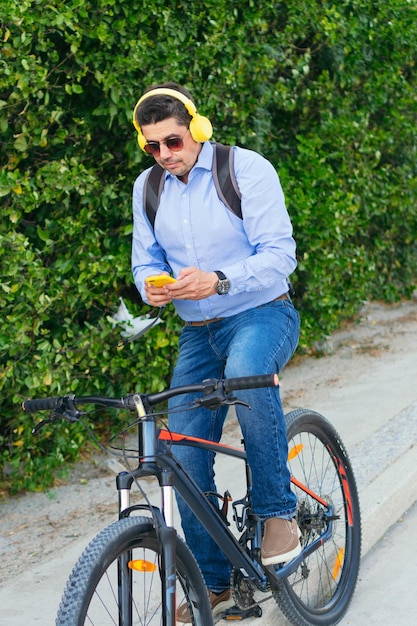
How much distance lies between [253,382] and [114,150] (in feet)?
10.4

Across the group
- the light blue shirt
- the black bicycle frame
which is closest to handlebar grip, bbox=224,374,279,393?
the black bicycle frame

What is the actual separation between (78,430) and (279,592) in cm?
214

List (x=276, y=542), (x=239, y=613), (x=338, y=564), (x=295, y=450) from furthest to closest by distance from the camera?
(x=338, y=564)
(x=295, y=450)
(x=239, y=613)
(x=276, y=542)

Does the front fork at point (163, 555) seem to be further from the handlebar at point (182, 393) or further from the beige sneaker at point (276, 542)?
the beige sneaker at point (276, 542)

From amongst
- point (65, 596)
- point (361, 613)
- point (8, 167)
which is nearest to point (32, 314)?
point (8, 167)

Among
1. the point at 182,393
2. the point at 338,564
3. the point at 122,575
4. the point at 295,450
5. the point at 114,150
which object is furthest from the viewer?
the point at 114,150

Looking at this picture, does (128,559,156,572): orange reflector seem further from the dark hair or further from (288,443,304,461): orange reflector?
the dark hair

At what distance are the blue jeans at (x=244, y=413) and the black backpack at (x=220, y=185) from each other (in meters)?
0.40

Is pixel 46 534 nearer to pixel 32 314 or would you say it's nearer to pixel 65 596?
pixel 32 314

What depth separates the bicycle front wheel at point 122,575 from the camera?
8.98ft

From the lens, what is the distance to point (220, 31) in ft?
19.9

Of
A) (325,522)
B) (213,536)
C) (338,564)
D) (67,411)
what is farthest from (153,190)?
(338,564)

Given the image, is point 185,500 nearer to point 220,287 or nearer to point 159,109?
point 220,287

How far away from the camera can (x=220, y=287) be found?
3324mm
